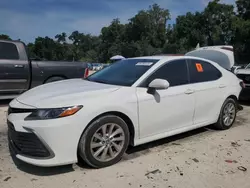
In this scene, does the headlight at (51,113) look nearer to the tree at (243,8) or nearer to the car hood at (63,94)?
the car hood at (63,94)

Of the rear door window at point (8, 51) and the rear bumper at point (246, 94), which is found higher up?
the rear door window at point (8, 51)

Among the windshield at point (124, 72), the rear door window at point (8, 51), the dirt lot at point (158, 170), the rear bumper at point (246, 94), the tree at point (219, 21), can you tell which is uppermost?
the tree at point (219, 21)

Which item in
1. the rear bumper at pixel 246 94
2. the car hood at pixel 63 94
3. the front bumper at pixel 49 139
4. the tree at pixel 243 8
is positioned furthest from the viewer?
the tree at pixel 243 8

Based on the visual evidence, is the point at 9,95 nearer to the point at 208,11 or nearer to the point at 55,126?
the point at 55,126

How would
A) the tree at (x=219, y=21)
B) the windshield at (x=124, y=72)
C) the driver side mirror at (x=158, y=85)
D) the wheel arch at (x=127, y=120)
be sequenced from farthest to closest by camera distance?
1. the tree at (x=219, y=21)
2. the windshield at (x=124, y=72)
3. the driver side mirror at (x=158, y=85)
4. the wheel arch at (x=127, y=120)

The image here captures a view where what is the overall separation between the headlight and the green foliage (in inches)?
817

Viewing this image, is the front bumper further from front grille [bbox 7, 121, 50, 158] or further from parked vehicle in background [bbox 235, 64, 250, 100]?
parked vehicle in background [bbox 235, 64, 250, 100]

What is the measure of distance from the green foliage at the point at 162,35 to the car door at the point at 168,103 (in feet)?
66.3

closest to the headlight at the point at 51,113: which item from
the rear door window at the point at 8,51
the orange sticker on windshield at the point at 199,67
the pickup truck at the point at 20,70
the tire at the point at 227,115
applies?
the orange sticker on windshield at the point at 199,67

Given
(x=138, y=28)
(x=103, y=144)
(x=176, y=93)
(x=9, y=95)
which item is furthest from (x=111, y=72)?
(x=138, y=28)

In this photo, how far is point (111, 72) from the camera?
473 cm

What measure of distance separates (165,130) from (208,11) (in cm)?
5474

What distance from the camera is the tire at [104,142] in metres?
3.44

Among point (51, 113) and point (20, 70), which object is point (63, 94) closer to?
point (51, 113)
